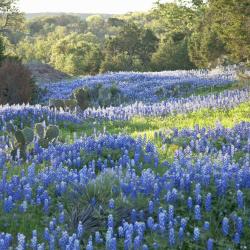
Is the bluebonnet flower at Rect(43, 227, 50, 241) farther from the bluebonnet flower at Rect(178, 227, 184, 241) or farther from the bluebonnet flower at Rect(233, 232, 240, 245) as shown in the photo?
the bluebonnet flower at Rect(233, 232, 240, 245)

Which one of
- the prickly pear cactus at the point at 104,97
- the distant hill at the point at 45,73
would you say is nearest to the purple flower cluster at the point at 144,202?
the prickly pear cactus at the point at 104,97

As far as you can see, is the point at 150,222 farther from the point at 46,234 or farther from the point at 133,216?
the point at 46,234

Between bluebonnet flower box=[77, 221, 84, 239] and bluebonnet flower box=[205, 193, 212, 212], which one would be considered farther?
bluebonnet flower box=[205, 193, 212, 212]

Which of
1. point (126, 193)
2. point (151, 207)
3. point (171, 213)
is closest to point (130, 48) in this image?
point (126, 193)

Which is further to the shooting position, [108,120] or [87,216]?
[108,120]

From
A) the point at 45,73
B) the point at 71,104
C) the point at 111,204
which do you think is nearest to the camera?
the point at 111,204

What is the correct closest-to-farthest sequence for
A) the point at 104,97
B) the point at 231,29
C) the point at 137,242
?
the point at 137,242
the point at 104,97
the point at 231,29

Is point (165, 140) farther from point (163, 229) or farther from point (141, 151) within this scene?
point (163, 229)

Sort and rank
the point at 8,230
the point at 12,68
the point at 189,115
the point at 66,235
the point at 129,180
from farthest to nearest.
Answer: the point at 12,68, the point at 189,115, the point at 129,180, the point at 8,230, the point at 66,235

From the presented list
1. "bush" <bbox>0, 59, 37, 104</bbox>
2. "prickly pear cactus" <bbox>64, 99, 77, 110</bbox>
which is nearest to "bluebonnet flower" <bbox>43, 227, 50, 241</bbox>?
"prickly pear cactus" <bbox>64, 99, 77, 110</bbox>

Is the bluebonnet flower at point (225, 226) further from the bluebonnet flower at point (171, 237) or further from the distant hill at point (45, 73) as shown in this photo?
the distant hill at point (45, 73)

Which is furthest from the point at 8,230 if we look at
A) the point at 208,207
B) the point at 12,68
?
A: the point at 12,68

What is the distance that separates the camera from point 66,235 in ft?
17.1

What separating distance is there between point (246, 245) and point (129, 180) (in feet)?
5.74
